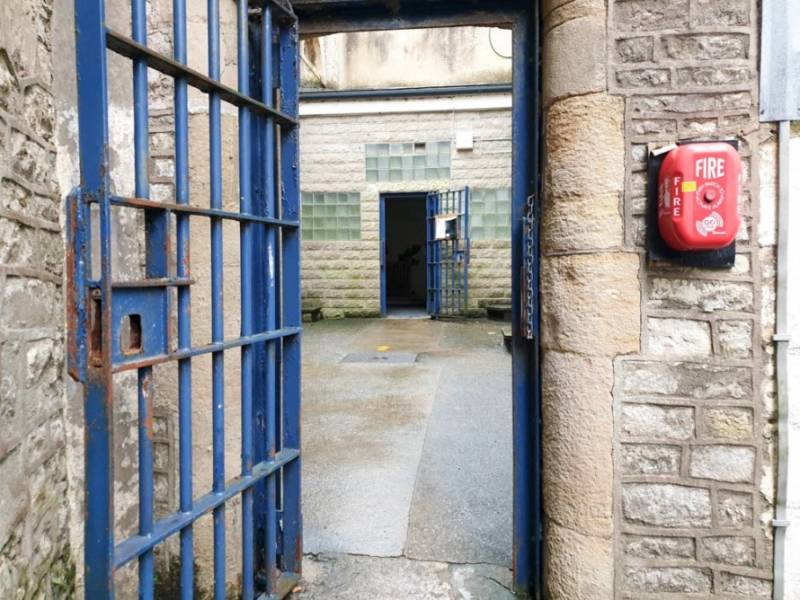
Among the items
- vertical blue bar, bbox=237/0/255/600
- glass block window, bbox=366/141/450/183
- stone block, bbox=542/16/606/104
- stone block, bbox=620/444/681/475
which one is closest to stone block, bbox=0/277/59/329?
vertical blue bar, bbox=237/0/255/600

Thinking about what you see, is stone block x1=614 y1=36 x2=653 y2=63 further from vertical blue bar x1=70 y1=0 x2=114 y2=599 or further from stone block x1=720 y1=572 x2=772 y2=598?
stone block x1=720 y1=572 x2=772 y2=598

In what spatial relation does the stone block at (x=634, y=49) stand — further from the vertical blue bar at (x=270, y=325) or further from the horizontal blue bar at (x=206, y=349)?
the horizontal blue bar at (x=206, y=349)

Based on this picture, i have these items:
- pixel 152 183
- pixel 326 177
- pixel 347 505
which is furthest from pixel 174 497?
pixel 326 177

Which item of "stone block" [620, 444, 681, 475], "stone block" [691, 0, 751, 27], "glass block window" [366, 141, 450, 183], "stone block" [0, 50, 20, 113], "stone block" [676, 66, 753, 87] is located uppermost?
"glass block window" [366, 141, 450, 183]

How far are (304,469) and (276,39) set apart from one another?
93.6 inches

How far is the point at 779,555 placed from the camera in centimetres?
185

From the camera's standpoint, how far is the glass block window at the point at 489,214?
9789mm

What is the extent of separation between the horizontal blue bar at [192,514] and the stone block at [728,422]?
149cm

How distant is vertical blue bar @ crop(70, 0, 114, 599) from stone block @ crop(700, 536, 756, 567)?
1787 mm

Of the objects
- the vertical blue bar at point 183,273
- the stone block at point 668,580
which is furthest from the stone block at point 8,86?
the stone block at point 668,580

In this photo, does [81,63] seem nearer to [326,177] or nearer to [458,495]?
[458,495]

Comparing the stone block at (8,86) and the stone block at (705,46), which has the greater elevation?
the stone block at (705,46)

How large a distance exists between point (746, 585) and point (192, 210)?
2.11m

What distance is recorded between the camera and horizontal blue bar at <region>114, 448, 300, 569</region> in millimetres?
1430
